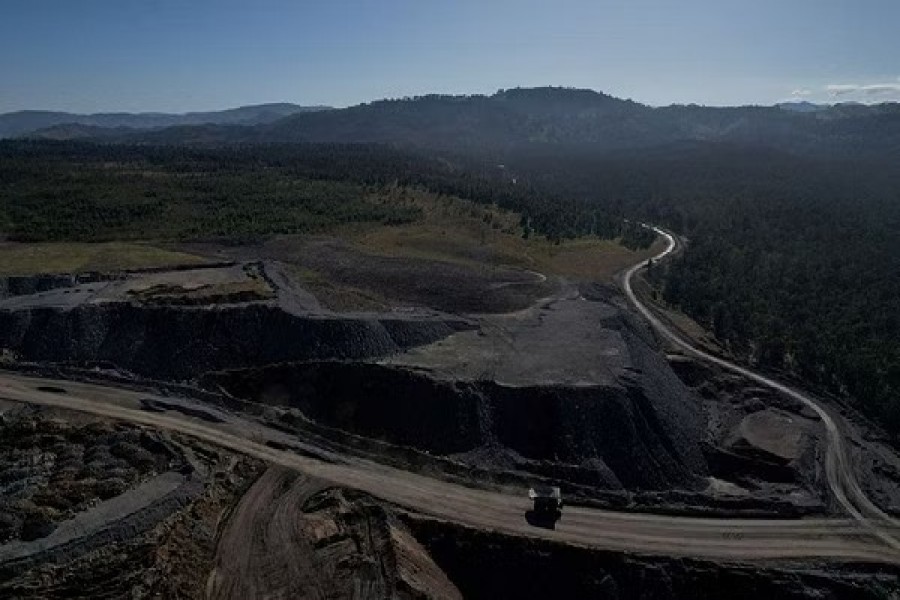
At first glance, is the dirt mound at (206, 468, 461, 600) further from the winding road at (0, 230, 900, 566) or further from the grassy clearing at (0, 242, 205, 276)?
the grassy clearing at (0, 242, 205, 276)

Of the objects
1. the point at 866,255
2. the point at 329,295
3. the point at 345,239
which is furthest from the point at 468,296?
the point at 866,255

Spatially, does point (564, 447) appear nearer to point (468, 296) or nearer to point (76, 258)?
point (468, 296)

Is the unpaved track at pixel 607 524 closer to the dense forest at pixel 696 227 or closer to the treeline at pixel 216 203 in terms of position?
the dense forest at pixel 696 227

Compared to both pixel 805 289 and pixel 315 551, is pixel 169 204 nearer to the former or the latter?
pixel 805 289

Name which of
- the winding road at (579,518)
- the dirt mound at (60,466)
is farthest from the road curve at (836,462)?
the dirt mound at (60,466)

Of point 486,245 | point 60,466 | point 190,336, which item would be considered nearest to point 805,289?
point 486,245
